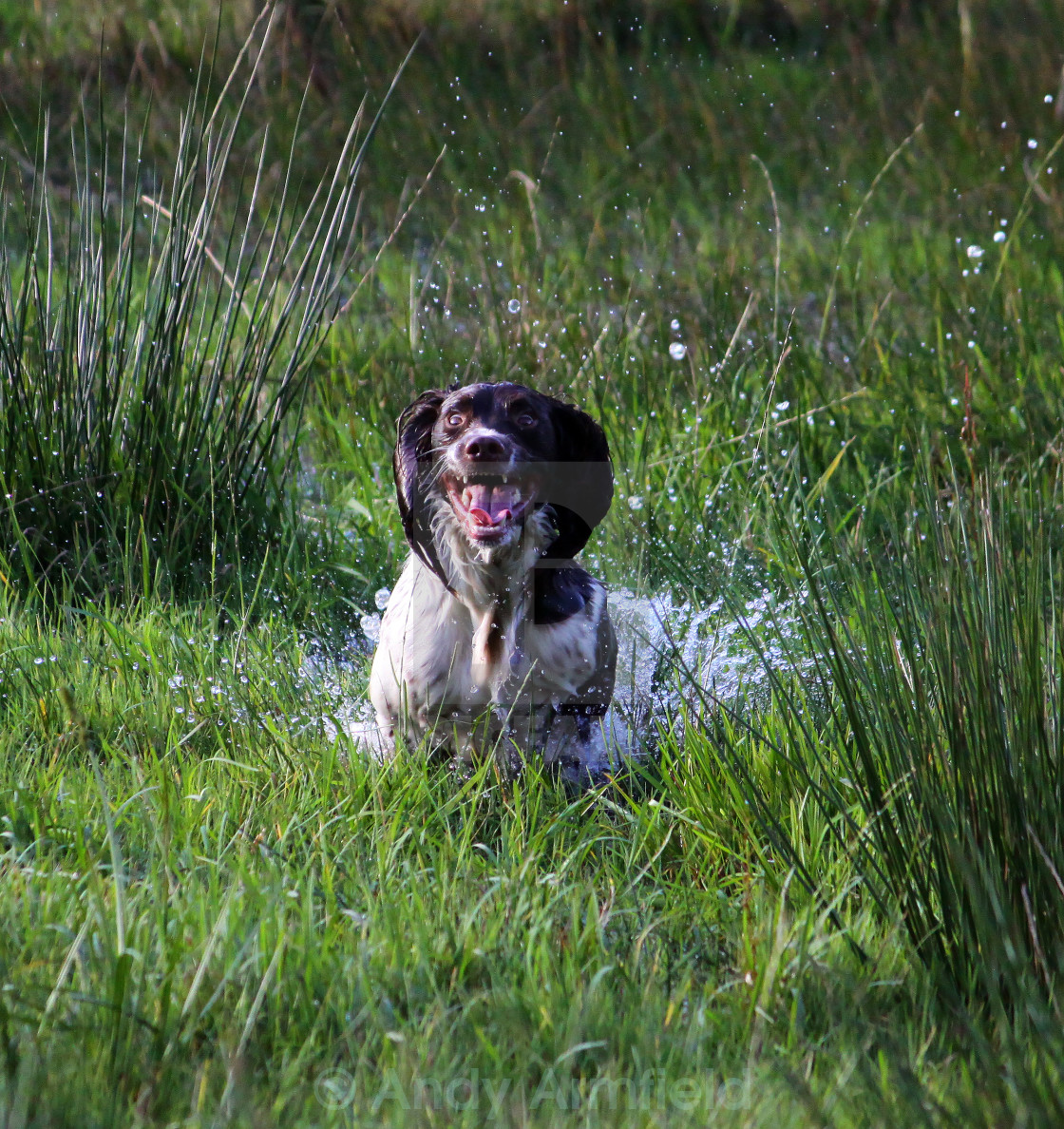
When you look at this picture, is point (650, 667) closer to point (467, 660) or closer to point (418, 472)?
point (467, 660)

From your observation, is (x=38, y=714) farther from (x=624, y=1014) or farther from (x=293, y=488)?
(x=624, y=1014)

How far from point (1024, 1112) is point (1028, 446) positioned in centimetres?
310

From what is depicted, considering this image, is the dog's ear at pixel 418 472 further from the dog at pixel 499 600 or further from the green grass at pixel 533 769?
the green grass at pixel 533 769

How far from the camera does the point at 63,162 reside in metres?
7.54

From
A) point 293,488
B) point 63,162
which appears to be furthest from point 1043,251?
point 63,162

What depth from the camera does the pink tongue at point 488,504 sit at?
8.81 ft

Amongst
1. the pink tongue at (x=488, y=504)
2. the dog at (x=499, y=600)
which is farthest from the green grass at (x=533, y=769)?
the pink tongue at (x=488, y=504)

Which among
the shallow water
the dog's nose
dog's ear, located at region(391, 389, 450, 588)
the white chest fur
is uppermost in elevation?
the dog's nose

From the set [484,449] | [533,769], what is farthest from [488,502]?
[533,769]

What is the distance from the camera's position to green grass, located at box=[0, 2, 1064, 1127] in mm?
1672

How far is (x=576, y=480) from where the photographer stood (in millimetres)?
2881

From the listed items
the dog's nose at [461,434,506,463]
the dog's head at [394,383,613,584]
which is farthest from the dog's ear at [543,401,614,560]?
the dog's nose at [461,434,506,463]

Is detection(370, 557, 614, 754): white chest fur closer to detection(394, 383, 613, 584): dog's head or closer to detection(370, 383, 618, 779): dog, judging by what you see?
detection(370, 383, 618, 779): dog

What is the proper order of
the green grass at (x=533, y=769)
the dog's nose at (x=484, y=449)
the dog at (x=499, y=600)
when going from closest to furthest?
the green grass at (x=533, y=769) < the dog's nose at (x=484, y=449) < the dog at (x=499, y=600)
